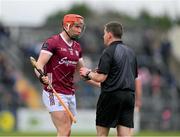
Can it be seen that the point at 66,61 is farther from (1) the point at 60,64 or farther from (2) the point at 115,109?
(2) the point at 115,109

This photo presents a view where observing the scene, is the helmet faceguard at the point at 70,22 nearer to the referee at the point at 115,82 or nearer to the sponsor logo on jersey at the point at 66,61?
the sponsor logo on jersey at the point at 66,61

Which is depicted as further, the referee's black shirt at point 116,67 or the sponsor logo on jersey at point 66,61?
the sponsor logo on jersey at point 66,61

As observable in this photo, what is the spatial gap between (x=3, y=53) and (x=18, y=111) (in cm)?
334

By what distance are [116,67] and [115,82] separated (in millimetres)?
239

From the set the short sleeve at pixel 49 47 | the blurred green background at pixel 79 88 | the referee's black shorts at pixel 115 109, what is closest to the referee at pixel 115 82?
the referee's black shorts at pixel 115 109

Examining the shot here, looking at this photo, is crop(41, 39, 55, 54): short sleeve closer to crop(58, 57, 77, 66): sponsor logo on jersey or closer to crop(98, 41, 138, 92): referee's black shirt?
crop(58, 57, 77, 66): sponsor logo on jersey

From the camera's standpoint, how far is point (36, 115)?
90.8 feet

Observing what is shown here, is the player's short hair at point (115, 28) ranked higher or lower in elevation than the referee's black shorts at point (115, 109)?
higher

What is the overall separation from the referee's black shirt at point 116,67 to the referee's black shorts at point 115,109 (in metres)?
0.10

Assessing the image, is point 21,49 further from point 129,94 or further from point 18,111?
point 129,94

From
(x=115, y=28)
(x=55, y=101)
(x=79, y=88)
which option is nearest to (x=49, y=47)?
(x=55, y=101)

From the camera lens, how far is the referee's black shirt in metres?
12.4

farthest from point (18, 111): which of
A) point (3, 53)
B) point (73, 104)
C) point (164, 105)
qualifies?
point (73, 104)

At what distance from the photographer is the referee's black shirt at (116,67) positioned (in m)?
12.4
